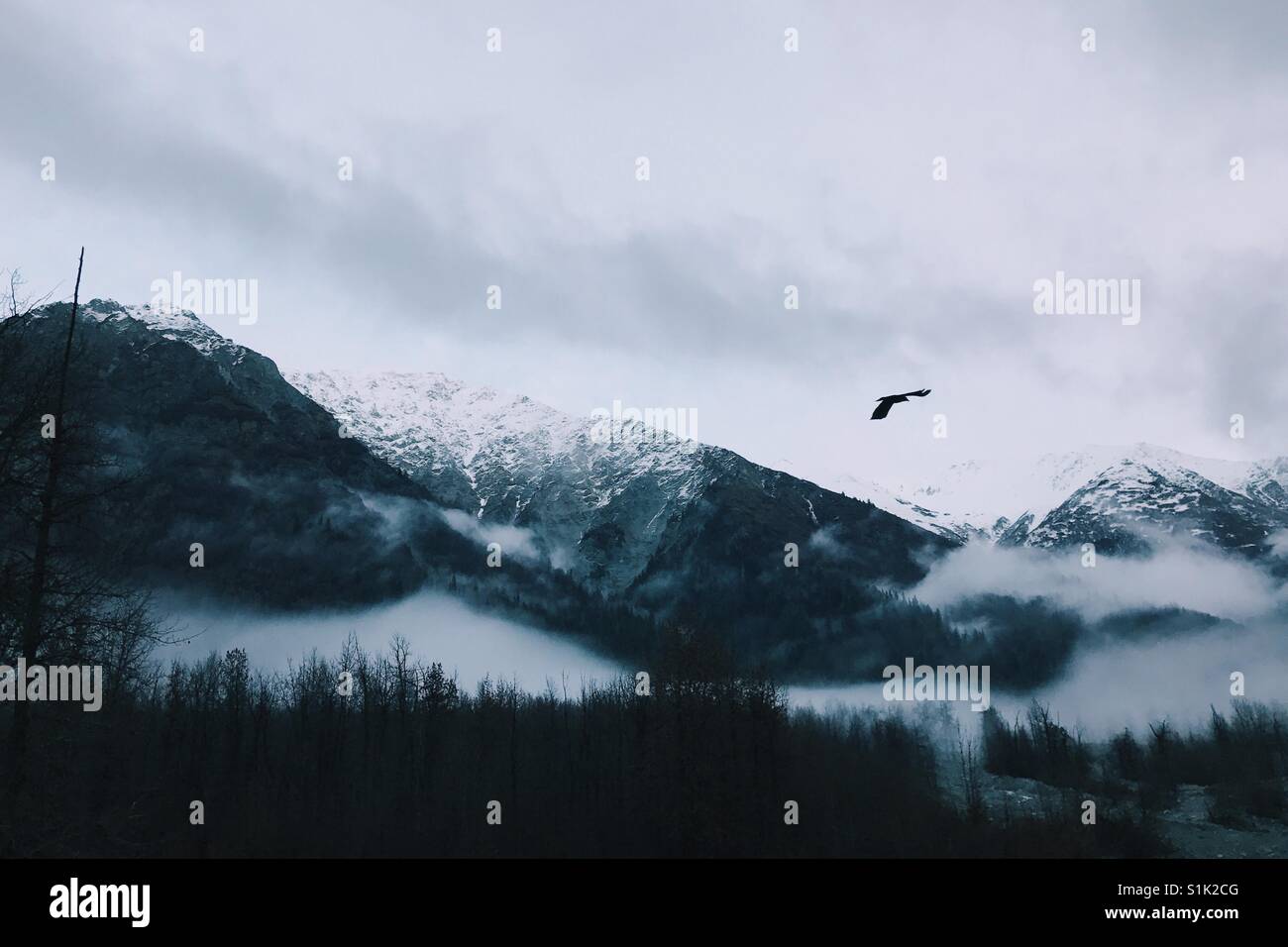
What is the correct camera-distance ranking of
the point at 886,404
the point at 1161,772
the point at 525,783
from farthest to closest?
the point at 1161,772 → the point at 525,783 → the point at 886,404

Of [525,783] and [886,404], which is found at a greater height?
[886,404]

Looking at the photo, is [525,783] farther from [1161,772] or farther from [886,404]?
[1161,772]

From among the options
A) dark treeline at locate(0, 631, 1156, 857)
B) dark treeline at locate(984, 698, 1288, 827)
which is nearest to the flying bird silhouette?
dark treeline at locate(0, 631, 1156, 857)

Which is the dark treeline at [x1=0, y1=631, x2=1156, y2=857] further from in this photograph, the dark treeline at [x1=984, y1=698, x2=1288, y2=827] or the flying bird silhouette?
the dark treeline at [x1=984, y1=698, x2=1288, y2=827]

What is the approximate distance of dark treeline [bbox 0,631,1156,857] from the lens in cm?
7994

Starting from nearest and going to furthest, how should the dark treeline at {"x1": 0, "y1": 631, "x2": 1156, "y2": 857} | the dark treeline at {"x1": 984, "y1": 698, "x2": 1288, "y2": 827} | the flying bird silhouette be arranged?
the flying bird silhouette, the dark treeline at {"x1": 0, "y1": 631, "x2": 1156, "y2": 857}, the dark treeline at {"x1": 984, "y1": 698, "x2": 1288, "y2": 827}

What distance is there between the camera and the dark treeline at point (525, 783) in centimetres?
7994

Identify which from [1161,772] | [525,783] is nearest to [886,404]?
[525,783]

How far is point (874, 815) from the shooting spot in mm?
107000

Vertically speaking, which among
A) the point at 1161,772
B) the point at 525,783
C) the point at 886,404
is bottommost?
the point at 1161,772

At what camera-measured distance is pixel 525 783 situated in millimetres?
112000
